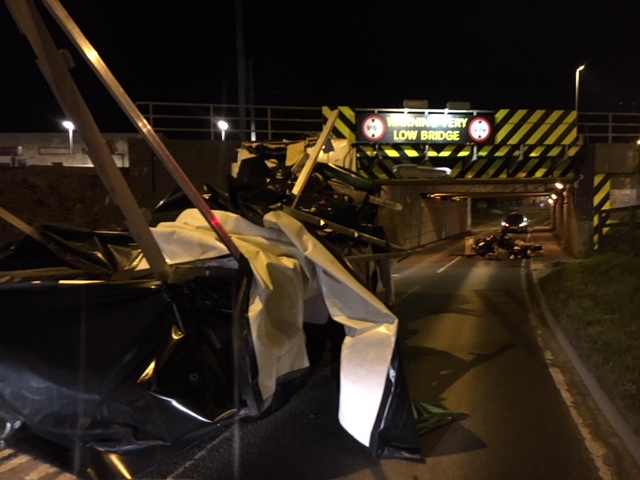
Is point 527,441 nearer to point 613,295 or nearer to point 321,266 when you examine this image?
point 321,266

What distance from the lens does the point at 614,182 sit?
19.2 metres

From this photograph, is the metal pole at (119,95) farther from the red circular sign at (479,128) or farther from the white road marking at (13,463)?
the red circular sign at (479,128)

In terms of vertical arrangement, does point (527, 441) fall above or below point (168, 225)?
below

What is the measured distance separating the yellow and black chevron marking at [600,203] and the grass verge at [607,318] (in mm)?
4883

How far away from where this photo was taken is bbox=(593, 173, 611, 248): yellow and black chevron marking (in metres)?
19.0

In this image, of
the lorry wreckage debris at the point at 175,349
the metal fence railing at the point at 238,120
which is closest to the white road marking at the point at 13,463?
the lorry wreckage debris at the point at 175,349

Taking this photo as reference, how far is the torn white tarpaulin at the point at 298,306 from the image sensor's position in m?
4.06

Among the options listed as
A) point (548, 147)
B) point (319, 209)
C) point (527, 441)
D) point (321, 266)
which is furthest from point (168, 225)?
point (548, 147)

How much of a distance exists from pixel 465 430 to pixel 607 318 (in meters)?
4.44

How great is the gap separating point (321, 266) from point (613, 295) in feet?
25.3

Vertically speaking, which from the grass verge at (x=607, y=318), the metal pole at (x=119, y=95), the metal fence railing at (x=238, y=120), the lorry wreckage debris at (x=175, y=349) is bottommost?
the grass verge at (x=607, y=318)

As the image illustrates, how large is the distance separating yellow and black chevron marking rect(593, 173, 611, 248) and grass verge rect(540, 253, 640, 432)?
488 centimetres

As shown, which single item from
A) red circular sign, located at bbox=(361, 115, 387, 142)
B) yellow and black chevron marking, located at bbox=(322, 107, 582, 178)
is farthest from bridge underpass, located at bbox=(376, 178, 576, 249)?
red circular sign, located at bbox=(361, 115, 387, 142)

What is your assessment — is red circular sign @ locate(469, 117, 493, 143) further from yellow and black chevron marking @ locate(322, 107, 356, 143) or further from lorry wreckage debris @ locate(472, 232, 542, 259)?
lorry wreckage debris @ locate(472, 232, 542, 259)
